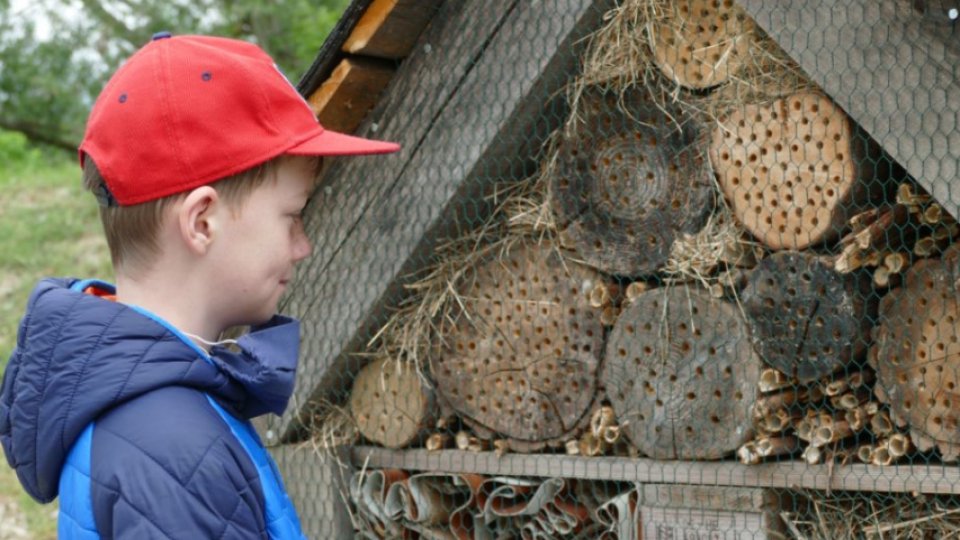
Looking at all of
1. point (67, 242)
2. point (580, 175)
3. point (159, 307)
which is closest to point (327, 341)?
point (580, 175)

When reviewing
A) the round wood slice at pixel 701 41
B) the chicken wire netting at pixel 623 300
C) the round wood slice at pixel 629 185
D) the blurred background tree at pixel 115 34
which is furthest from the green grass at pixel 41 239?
the round wood slice at pixel 701 41

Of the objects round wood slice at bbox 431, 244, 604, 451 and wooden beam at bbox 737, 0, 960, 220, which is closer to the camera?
wooden beam at bbox 737, 0, 960, 220

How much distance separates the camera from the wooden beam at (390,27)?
301 centimetres

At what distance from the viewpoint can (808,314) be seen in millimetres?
2545

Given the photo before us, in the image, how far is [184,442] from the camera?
1.50 m

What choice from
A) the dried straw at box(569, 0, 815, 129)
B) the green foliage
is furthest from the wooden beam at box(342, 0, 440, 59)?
the green foliage

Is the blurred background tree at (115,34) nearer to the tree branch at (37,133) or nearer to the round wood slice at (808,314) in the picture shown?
the tree branch at (37,133)

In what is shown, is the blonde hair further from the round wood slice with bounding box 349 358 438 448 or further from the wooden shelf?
the round wood slice with bounding box 349 358 438 448

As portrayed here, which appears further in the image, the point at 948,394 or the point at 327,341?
the point at 327,341

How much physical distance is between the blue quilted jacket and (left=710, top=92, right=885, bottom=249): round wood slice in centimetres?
134

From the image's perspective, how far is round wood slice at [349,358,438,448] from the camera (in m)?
3.24

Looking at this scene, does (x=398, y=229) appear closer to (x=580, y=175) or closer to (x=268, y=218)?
(x=580, y=175)

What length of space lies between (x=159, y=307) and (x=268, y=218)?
8.2 inches

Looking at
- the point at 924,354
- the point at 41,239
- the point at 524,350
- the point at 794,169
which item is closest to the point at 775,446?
the point at 924,354
